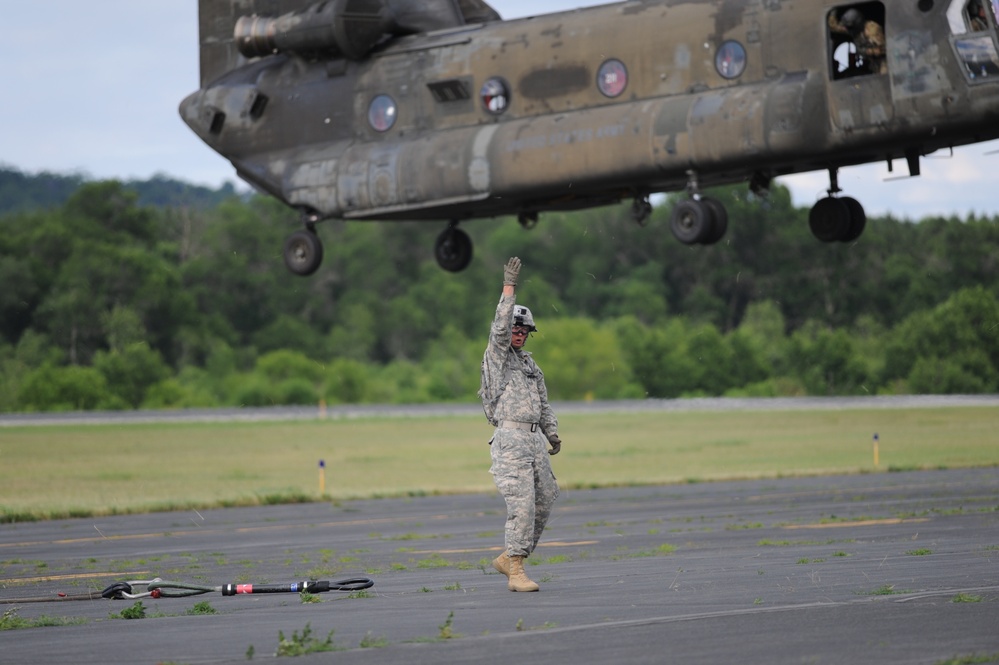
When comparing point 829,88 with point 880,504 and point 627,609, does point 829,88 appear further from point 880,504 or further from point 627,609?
point 627,609

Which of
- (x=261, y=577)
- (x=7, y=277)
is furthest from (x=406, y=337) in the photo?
(x=261, y=577)

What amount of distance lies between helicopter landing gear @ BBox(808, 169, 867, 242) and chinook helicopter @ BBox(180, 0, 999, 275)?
0.11 feet

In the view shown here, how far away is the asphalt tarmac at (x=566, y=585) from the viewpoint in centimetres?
944

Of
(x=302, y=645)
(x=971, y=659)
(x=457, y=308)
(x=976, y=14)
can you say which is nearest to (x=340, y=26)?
(x=976, y=14)

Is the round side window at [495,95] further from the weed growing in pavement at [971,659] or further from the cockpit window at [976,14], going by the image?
the weed growing in pavement at [971,659]

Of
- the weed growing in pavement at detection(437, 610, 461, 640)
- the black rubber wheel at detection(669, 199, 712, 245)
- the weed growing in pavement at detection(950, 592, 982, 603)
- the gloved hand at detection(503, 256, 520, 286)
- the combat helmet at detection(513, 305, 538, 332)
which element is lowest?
the weed growing in pavement at detection(950, 592, 982, 603)

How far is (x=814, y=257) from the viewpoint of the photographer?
241 ft

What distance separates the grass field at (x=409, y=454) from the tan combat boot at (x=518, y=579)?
16808 millimetres

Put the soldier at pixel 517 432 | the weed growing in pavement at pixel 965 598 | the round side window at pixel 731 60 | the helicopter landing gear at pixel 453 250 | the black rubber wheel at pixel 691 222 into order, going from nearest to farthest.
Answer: the weed growing in pavement at pixel 965 598 < the soldier at pixel 517 432 < the round side window at pixel 731 60 < the black rubber wheel at pixel 691 222 < the helicopter landing gear at pixel 453 250

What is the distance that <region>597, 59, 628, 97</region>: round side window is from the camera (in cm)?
2589

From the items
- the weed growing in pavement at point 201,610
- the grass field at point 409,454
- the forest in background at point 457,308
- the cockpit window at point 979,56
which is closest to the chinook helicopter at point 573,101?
the cockpit window at point 979,56

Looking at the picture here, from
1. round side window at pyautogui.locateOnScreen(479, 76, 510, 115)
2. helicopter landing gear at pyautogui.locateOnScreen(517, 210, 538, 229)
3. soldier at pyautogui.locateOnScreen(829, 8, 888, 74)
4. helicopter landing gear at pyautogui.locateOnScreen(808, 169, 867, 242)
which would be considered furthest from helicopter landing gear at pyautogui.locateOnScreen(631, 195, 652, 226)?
soldier at pyautogui.locateOnScreen(829, 8, 888, 74)

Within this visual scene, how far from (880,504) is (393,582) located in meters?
10.9

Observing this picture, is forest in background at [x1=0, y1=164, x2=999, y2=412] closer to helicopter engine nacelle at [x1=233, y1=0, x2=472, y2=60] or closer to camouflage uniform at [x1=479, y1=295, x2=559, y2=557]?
helicopter engine nacelle at [x1=233, y1=0, x2=472, y2=60]
